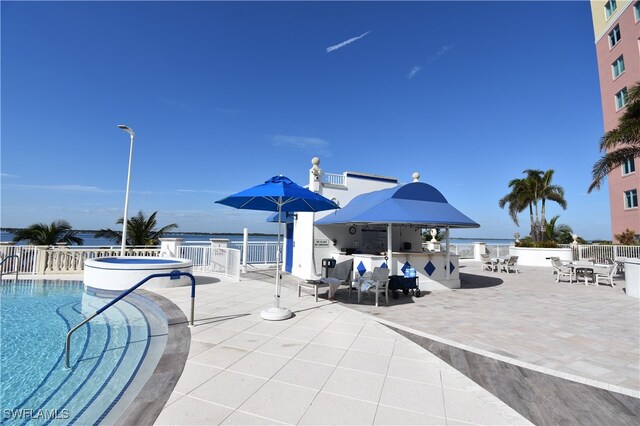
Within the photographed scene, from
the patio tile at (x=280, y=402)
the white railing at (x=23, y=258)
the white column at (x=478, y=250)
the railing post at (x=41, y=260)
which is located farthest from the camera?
the white column at (x=478, y=250)

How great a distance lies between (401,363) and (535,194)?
82.0 ft

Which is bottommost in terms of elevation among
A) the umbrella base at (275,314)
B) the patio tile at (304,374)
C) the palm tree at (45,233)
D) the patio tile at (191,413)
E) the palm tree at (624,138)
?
the patio tile at (304,374)

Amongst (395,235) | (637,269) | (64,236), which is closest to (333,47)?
(395,235)

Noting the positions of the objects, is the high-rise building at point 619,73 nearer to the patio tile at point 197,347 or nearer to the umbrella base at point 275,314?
the umbrella base at point 275,314

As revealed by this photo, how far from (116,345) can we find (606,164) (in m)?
18.2

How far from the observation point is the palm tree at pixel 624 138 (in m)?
11.6

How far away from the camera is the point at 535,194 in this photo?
22766mm

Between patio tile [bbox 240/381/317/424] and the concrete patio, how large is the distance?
1 cm

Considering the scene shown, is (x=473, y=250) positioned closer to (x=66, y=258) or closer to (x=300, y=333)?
(x=300, y=333)

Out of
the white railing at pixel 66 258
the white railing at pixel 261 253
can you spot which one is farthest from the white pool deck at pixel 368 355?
the white railing at pixel 261 253

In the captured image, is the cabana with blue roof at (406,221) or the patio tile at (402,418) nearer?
the patio tile at (402,418)

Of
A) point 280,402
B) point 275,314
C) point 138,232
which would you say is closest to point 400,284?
point 275,314

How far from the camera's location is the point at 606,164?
12758 mm

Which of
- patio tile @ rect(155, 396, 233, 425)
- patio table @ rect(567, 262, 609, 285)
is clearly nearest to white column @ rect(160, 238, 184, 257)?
patio tile @ rect(155, 396, 233, 425)
